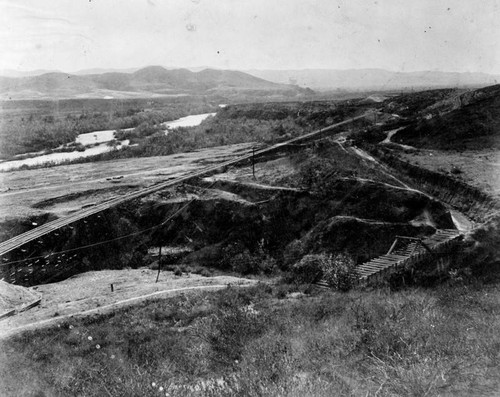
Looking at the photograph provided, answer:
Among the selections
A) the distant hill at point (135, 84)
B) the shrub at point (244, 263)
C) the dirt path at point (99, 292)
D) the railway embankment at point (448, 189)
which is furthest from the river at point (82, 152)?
the distant hill at point (135, 84)

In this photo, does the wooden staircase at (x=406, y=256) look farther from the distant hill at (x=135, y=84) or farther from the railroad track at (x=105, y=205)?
the distant hill at (x=135, y=84)

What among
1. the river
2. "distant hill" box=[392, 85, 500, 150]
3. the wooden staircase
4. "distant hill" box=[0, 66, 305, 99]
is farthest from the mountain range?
the wooden staircase

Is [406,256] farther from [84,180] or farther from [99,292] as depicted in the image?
[84,180]

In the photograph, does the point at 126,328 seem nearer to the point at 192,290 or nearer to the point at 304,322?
the point at 192,290

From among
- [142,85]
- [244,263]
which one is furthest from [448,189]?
[142,85]

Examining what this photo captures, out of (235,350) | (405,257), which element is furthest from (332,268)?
(235,350)

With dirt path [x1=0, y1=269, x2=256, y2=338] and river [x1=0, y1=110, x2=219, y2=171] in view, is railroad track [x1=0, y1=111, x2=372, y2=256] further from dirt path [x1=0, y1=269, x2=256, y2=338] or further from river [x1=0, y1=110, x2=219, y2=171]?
river [x1=0, y1=110, x2=219, y2=171]
